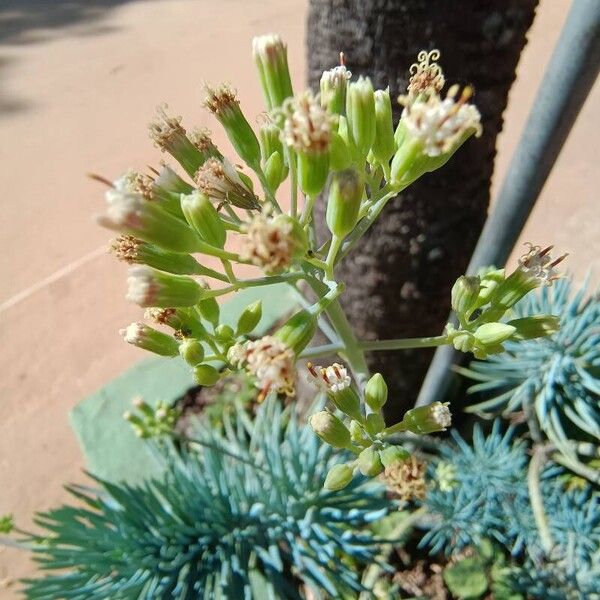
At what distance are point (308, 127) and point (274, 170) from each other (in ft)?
0.34

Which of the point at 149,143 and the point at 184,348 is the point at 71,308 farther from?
the point at 184,348

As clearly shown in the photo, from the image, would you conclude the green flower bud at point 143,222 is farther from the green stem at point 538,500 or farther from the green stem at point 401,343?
the green stem at point 538,500

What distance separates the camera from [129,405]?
1.22 metres

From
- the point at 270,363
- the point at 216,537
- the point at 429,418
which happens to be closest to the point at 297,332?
the point at 270,363

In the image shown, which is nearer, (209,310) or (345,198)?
(345,198)

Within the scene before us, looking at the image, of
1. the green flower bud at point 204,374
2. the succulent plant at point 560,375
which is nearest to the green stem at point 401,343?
the green flower bud at point 204,374

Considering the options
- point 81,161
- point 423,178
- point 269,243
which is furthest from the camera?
point 81,161

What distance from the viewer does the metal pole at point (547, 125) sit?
0.52 meters

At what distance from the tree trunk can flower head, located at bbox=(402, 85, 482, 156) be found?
25 cm

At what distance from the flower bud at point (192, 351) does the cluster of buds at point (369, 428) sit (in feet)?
0.30

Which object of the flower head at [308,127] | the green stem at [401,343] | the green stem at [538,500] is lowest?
the green stem at [538,500]

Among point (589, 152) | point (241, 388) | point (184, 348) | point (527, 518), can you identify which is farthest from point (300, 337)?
point (589, 152)

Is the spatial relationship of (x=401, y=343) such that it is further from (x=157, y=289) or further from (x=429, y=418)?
(x=157, y=289)

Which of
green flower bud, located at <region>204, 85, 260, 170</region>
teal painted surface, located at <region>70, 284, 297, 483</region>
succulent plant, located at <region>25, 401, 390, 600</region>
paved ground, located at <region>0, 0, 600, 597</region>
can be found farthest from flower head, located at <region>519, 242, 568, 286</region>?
paved ground, located at <region>0, 0, 600, 597</region>
